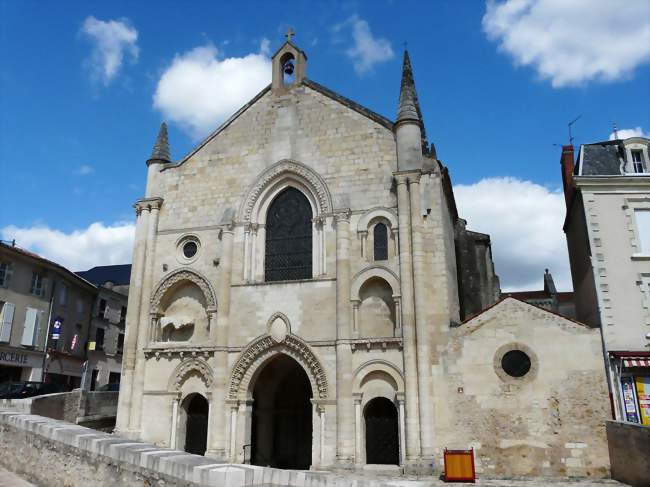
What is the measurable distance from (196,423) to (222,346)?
121 inches

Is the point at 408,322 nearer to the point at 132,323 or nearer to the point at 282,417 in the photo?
the point at 282,417

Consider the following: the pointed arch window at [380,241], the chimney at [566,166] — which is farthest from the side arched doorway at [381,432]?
the chimney at [566,166]

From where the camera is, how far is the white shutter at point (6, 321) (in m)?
27.1

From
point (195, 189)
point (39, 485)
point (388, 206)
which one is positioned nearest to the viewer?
point (39, 485)

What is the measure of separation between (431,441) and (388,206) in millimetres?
7677

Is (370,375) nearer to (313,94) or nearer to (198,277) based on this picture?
(198,277)

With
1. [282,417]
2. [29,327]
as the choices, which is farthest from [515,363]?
[29,327]

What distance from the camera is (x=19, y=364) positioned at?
28469mm

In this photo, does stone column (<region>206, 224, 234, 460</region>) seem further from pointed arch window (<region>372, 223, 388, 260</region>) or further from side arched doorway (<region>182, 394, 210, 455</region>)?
pointed arch window (<region>372, 223, 388, 260</region>)

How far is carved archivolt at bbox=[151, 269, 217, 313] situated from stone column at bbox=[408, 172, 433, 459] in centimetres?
769

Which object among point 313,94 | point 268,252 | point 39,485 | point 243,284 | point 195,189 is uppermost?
point 313,94

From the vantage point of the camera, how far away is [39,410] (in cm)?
1892

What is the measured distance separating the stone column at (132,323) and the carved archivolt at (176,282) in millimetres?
661

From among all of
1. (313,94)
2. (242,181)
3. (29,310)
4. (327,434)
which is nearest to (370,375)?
(327,434)
